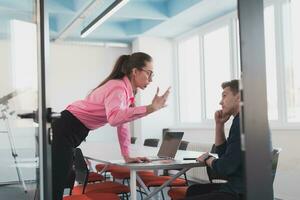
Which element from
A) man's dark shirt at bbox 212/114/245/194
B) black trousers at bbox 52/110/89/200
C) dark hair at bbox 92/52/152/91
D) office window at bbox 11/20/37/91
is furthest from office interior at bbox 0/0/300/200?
dark hair at bbox 92/52/152/91

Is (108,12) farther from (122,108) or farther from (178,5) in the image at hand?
(122,108)

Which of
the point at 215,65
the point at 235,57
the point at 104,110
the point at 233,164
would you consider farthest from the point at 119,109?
the point at 215,65

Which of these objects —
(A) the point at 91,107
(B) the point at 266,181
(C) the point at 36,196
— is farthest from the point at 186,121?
(B) the point at 266,181

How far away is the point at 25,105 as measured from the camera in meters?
1.80

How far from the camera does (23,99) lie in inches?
72.1

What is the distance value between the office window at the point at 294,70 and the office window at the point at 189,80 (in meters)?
2.42

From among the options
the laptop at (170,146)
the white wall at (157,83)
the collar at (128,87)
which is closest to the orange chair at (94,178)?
the laptop at (170,146)

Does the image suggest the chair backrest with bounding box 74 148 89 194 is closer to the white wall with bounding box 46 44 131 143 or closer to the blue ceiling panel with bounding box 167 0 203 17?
the blue ceiling panel with bounding box 167 0 203 17

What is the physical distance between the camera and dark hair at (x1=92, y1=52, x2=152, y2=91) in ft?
7.53

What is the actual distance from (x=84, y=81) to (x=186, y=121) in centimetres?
213

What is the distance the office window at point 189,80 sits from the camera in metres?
6.98

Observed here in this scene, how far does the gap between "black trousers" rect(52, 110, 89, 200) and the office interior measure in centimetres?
15

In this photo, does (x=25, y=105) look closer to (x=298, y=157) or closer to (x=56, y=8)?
(x=298, y=157)

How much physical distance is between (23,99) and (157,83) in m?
5.60
